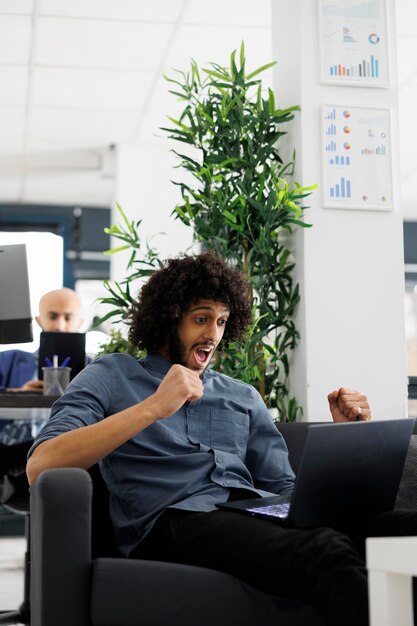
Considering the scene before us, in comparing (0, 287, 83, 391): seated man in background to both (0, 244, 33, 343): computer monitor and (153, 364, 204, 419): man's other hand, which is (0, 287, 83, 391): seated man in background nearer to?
(0, 244, 33, 343): computer monitor

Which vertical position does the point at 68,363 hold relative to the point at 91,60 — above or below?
below

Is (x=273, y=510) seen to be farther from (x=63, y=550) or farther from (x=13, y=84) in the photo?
(x=13, y=84)

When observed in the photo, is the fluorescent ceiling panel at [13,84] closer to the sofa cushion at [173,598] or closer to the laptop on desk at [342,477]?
the laptop on desk at [342,477]

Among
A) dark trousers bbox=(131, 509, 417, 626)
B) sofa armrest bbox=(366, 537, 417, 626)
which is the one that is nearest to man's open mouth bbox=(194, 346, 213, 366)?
dark trousers bbox=(131, 509, 417, 626)

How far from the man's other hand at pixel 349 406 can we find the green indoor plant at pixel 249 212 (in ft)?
2.36

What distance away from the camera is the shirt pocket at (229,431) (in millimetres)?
2271

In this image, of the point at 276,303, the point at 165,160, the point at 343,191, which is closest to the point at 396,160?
the point at 343,191

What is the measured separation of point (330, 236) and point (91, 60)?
2318 millimetres

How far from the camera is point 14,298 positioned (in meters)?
3.40

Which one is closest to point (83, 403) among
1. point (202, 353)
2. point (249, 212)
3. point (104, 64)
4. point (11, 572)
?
point (202, 353)

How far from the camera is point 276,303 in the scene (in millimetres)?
3426

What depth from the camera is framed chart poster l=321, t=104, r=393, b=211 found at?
3.25 meters

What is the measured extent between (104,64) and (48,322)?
1511 millimetres

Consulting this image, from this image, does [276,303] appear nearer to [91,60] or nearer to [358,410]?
[358,410]
